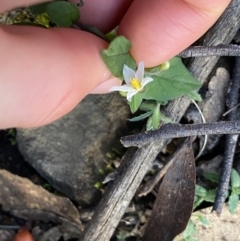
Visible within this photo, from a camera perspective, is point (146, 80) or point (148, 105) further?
point (148, 105)

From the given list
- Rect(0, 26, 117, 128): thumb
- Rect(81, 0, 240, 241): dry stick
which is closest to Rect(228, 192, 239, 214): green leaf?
Rect(81, 0, 240, 241): dry stick

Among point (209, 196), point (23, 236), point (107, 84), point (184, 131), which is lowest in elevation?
point (23, 236)

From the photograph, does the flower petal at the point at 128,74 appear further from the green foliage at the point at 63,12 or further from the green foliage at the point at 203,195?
the green foliage at the point at 203,195

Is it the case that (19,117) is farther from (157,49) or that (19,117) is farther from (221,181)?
(221,181)

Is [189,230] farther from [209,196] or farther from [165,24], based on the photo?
[165,24]

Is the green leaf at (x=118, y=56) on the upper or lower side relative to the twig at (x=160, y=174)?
upper

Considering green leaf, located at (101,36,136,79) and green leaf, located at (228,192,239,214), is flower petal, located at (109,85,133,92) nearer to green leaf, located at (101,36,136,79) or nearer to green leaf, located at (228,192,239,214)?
green leaf, located at (101,36,136,79)

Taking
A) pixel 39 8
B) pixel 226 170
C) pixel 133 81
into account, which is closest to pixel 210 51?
pixel 133 81

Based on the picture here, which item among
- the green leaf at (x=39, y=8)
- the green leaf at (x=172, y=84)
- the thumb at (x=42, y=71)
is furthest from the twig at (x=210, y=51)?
the green leaf at (x=39, y=8)
